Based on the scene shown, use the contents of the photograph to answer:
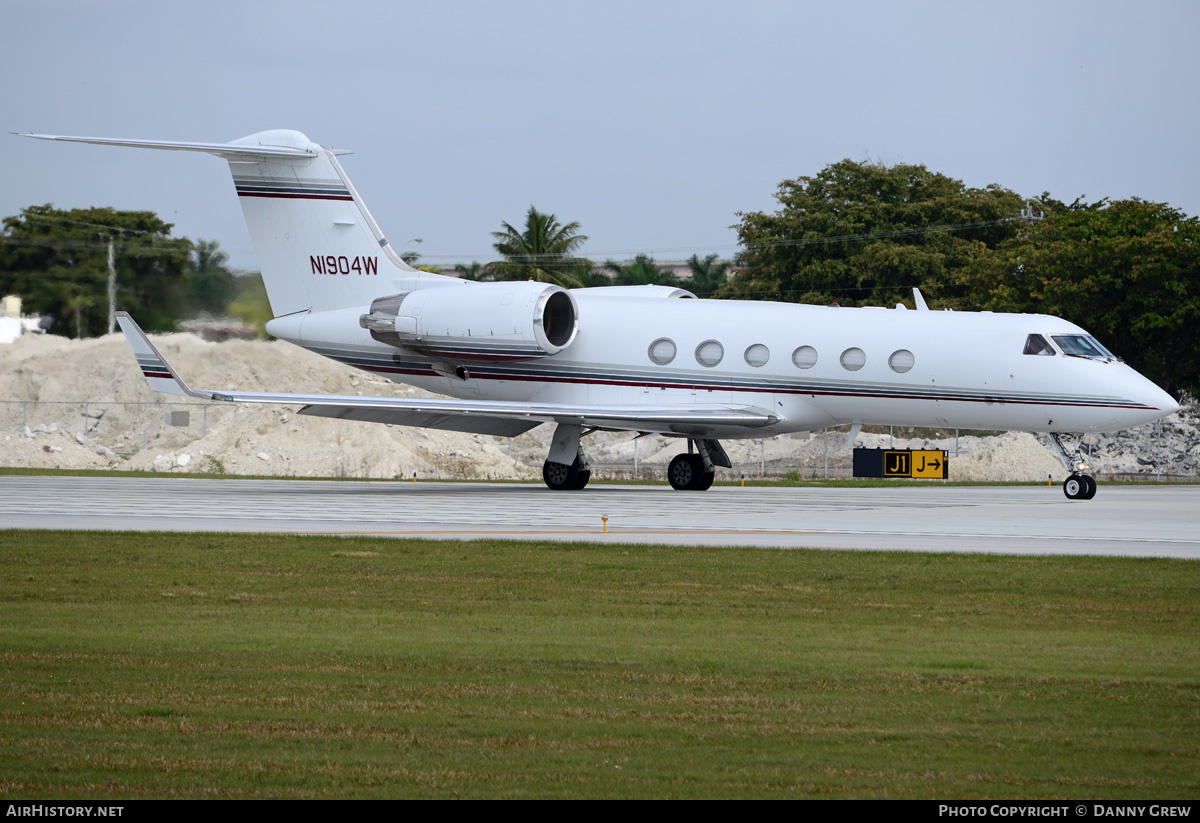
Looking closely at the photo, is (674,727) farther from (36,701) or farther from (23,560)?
(23,560)

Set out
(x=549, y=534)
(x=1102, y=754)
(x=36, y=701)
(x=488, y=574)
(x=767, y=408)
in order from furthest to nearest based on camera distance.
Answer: (x=767, y=408) → (x=549, y=534) → (x=488, y=574) → (x=36, y=701) → (x=1102, y=754)

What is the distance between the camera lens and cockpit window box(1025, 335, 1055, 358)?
25.3 metres

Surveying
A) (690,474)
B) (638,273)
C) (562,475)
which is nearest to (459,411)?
(562,475)

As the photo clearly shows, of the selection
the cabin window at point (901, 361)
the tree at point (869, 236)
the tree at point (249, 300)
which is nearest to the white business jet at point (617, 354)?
the cabin window at point (901, 361)

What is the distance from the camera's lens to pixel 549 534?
17.7 metres

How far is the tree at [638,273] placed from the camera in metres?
79.5

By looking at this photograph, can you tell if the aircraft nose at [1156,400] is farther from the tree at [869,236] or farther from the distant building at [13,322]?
the tree at [869,236]

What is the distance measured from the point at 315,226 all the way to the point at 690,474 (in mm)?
10044

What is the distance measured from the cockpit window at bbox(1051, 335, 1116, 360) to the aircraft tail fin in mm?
13254

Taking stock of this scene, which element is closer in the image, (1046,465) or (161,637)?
(161,637)

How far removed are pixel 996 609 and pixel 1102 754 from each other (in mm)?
5013

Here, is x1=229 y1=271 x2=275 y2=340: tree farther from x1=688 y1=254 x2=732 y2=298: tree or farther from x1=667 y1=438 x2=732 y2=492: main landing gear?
x1=688 y1=254 x2=732 y2=298: tree

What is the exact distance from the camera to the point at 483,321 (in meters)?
28.9

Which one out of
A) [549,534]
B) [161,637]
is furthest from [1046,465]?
[161,637]
